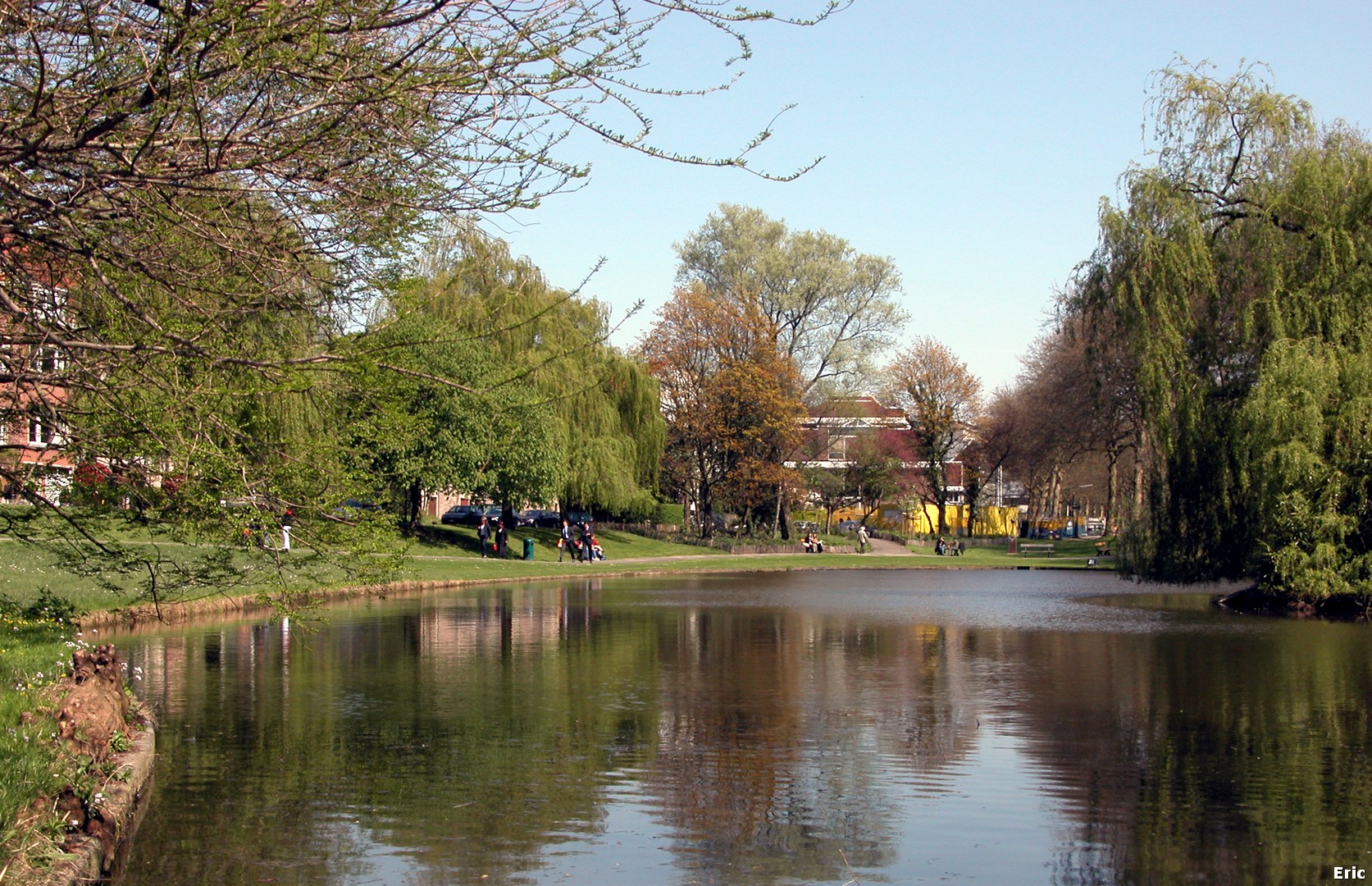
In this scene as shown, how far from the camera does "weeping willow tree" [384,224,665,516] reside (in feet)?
144

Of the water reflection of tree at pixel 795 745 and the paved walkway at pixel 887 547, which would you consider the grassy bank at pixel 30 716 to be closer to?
the water reflection of tree at pixel 795 745

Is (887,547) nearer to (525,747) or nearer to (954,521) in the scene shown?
(954,521)

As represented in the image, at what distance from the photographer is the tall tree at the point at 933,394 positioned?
7394 centimetres

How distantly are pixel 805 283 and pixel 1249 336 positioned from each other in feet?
127

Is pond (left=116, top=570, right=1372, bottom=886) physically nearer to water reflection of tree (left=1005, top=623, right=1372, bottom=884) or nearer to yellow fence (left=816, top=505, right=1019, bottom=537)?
water reflection of tree (left=1005, top=623, right=1372, bottom=884)

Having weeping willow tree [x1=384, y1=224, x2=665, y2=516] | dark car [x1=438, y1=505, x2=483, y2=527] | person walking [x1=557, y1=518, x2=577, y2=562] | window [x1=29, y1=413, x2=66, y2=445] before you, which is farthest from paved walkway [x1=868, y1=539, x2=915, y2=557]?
window [x1=29, y1=413, x2=66, y2=445]

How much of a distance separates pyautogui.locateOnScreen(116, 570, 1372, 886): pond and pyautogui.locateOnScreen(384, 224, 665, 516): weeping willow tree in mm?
21364

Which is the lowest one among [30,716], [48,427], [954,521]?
[954,521]

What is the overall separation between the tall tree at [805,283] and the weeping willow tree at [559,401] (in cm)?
1183

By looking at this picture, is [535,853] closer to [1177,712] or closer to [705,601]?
[1177,712]

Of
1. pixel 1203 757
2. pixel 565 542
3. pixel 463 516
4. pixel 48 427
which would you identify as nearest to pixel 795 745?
pixel 1203 757

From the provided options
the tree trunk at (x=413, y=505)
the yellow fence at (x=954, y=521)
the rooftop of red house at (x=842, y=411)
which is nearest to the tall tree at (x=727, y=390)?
the rooftop of red house at (x=842, y=411)

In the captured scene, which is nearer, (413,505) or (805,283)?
(413,505)

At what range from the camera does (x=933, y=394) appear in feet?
243
